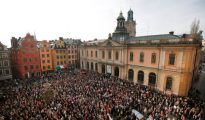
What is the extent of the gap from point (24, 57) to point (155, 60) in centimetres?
3681

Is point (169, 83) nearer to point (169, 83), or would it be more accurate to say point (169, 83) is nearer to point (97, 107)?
point (169, 83)

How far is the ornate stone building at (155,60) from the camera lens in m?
18.9

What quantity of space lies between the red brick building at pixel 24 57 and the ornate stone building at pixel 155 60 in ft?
70.2

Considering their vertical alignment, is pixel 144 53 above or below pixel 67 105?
above

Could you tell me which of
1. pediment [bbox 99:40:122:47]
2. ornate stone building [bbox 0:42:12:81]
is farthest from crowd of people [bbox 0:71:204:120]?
ornate stone building [bbox 0:42:12:81]

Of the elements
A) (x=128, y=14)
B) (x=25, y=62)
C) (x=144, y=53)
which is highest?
(x=128, y=14)

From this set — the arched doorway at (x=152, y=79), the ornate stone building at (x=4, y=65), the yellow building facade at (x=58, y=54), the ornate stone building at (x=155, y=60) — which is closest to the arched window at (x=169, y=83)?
the ornate stone building at (x=155, y=60)

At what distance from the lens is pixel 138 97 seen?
1836 centimetres

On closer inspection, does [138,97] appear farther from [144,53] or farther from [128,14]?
[128,14]

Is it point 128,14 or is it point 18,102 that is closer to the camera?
point 18,102

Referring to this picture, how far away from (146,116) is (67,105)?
10.9m

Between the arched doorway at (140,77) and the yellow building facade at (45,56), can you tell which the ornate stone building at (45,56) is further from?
the arched doorway at (140,77)

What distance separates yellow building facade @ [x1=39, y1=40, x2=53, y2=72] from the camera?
132 ft

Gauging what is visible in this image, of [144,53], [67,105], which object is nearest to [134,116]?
[67,105]
